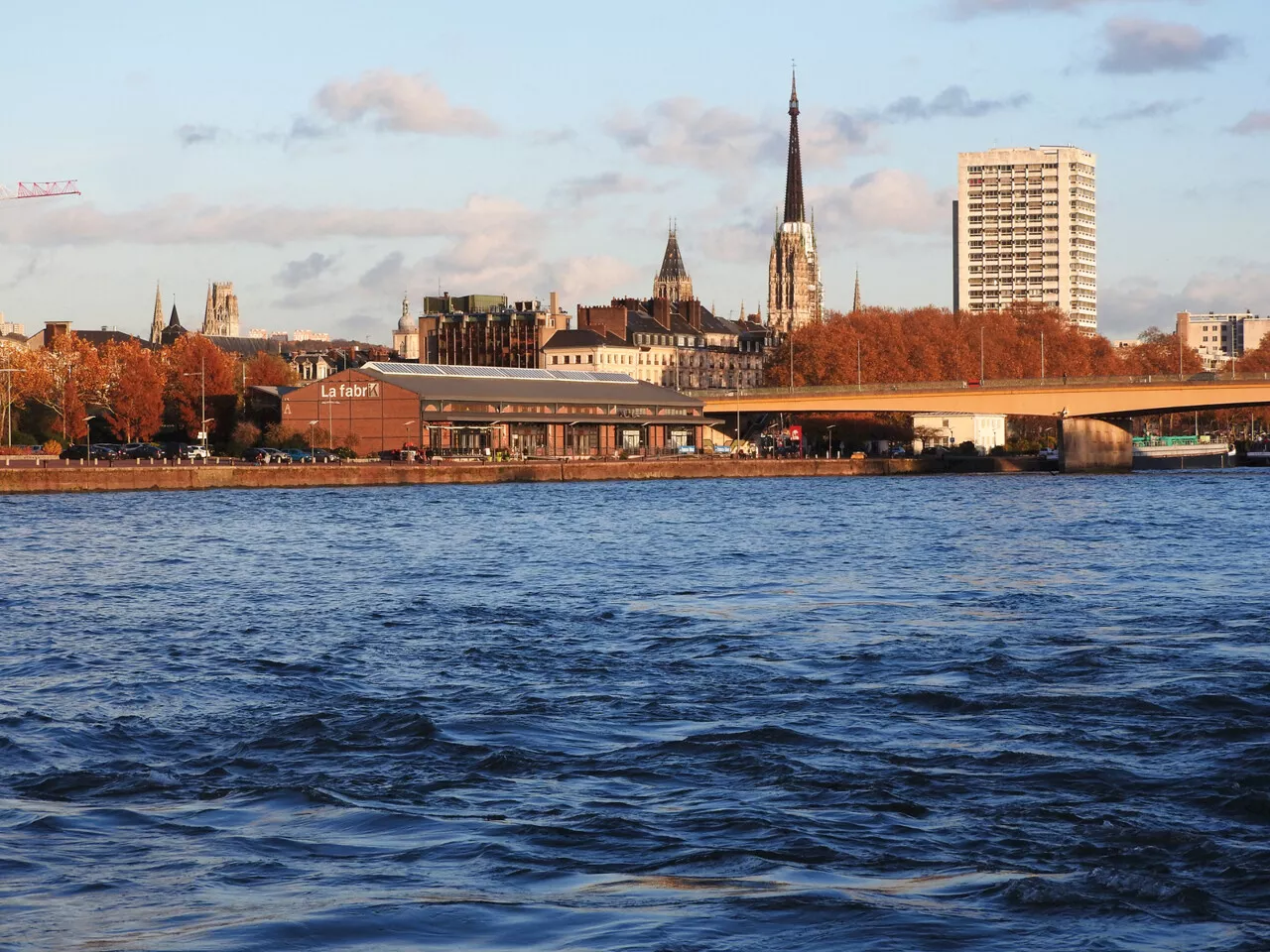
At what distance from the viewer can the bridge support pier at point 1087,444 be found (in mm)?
111625

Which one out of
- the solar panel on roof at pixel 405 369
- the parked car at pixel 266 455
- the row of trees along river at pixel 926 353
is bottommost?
the parked car at pixel 266 455

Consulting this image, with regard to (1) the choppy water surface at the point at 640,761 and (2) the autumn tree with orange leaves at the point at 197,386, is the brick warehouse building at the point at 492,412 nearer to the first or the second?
(2) the autumn tree with orange leaves at the point at 197,386

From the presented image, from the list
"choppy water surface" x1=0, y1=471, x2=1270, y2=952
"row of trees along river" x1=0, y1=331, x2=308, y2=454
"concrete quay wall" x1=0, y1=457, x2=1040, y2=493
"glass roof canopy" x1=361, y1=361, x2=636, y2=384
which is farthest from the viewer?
"glass roof canopy" x1=361, y1=361, x2=636, y2=384

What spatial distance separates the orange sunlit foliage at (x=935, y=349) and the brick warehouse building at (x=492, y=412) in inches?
724

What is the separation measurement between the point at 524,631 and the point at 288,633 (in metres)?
3.44

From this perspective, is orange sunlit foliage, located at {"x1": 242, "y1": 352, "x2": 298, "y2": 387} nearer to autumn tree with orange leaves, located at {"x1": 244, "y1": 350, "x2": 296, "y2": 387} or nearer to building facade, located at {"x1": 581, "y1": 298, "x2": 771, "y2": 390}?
autumn tree with orange leaves, located at {"x1": 244, "y1": 350, "x2": 296, "y2": 387}

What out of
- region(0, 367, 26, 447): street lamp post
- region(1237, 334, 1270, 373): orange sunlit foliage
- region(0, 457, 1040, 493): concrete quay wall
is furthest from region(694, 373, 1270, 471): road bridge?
region(1237, 334, 1270, 373): orange sunlit foliage

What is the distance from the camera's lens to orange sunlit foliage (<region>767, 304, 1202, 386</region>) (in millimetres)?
145750

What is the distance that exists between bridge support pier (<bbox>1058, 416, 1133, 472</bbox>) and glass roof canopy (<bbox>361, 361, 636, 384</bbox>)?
34567 millimetres

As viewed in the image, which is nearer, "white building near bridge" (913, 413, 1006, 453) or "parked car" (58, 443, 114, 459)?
"parked car" (58, 443, 114, 459)

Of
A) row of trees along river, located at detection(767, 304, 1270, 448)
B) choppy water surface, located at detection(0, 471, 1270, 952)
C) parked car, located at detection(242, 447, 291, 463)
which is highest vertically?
row of trees along river, located at detection(767, 304, 1270, 448)

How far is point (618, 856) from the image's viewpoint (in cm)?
1220

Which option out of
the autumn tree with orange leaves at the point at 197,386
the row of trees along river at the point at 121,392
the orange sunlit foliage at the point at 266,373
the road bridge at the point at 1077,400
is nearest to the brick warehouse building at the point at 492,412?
the row of trees along river at the point at 121,392

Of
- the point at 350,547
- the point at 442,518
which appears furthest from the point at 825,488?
the point at 350,547
